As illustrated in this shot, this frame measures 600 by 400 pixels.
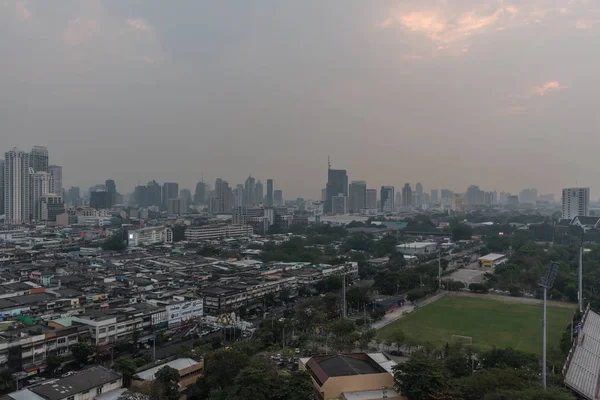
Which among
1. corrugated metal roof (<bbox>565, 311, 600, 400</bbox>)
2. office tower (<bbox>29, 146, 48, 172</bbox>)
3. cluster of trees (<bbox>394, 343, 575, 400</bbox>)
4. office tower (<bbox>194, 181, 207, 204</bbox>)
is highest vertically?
office tower (<bbox>29, 146, 48, 172</bbox>)

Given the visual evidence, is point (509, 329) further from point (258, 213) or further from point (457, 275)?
point (258, 213)

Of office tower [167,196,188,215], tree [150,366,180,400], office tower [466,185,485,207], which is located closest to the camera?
tree [150,366,180,400]

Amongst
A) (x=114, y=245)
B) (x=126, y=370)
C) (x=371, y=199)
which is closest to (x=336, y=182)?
(x=371, y=199)

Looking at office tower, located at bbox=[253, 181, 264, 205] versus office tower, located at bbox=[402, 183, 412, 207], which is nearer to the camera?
office tower, located at bbox=[253, 181, 264, 205]

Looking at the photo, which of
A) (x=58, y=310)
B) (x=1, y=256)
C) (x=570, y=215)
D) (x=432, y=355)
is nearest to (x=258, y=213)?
(x=1, y=256)

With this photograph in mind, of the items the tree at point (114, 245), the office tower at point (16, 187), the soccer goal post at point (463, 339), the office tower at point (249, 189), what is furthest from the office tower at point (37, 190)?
the soccer goal post at point (463, 339)

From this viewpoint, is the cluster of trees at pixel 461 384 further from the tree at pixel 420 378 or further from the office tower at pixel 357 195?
the office tower at pixel 357 195

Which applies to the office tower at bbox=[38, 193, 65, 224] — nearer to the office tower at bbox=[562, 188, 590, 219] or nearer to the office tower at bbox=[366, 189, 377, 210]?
the office tower at bbox=[562, 188, 590, 219]

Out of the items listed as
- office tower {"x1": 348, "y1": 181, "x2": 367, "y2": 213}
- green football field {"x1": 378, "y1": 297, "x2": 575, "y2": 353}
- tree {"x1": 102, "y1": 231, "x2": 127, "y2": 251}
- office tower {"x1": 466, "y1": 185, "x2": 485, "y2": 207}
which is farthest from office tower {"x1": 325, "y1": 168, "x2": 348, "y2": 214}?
green football field {"x1": 378, "y1": 297, "x2": 575, "y2": 353}
